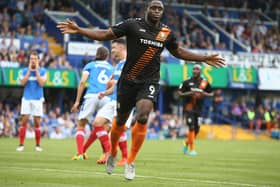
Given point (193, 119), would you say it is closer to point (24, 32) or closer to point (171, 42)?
point (171, 42)

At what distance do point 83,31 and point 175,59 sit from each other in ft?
99.7

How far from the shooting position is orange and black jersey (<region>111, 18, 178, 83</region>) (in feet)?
38.3

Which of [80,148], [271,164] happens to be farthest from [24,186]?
[271,164]

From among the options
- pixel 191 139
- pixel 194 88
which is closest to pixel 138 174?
pixel 191 139

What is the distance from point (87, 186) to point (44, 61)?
25736 mm

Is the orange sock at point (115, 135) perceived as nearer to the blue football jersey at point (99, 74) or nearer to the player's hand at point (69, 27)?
the player's hand at point (69, 27)

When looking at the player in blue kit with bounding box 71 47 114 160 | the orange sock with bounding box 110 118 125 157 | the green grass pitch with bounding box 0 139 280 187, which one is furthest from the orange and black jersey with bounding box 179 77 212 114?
the orange sock with bounding box 110 118 125 157

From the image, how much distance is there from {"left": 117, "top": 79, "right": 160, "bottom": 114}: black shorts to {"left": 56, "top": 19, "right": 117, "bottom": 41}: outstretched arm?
0.75m

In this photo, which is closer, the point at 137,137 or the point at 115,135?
the point at 137,137

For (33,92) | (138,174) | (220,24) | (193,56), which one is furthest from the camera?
(220,24)

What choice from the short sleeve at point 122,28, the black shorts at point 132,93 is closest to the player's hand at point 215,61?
the black shorts at point 132,93

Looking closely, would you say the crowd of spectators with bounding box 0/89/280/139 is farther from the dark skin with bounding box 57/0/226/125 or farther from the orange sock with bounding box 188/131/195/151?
the dark skin with bounding box 57/0/226/125

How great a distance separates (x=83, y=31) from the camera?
10.9 meters

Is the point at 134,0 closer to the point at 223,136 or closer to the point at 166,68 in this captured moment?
the point at 166,68
